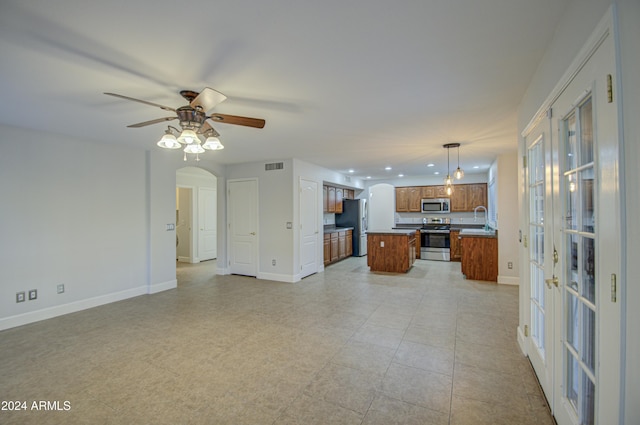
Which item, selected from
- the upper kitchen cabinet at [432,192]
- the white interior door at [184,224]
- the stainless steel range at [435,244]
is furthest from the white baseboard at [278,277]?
the upper kitchen cabinet at [432,192]

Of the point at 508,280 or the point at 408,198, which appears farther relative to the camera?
the point at 408,198

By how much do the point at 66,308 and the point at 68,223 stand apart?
1187 mm

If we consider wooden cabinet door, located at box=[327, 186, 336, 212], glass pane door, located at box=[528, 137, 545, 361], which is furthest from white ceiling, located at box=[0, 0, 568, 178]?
wooden cabinet door, located at box=[327, 186, 336, 212]

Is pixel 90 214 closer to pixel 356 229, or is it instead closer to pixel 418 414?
pixel 418 414

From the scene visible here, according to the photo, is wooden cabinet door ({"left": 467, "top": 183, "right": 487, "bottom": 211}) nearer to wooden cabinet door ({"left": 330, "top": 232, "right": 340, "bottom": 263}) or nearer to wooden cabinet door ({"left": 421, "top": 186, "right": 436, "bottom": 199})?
wooden cabinet door ({"left": 421, "top": 186, "right": 436, "bottom": 199})

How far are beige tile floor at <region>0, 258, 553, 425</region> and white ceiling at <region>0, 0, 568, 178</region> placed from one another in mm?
2452

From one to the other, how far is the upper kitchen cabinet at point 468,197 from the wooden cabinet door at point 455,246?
116cm

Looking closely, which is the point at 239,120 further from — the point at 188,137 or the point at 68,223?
the point at 68,223

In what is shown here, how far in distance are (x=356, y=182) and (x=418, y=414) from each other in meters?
7.55

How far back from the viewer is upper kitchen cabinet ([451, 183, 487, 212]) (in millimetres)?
8117

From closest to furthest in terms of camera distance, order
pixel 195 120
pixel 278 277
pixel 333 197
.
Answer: pixel 195 120
pixel 278 277
pixel 333 197

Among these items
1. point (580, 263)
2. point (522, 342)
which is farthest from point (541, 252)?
point (522, 342)

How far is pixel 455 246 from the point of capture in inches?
300

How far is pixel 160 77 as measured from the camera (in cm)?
222
